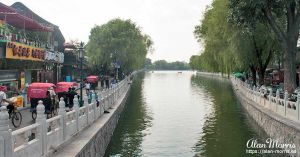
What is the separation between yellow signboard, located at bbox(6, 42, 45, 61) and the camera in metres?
23.2

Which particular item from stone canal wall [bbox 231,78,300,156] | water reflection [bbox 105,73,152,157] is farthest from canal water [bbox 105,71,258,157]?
stone canal wall [bbox 231,78,300,156]

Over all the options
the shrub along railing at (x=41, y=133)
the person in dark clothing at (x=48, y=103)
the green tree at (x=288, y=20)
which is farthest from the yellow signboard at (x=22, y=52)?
the green tree at (x=288, y=20)

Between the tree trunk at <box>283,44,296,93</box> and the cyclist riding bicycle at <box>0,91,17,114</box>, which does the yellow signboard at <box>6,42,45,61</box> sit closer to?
the cyclist riding bicycle at <box>0,91,17,114</box>

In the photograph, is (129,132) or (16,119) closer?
(16,119)

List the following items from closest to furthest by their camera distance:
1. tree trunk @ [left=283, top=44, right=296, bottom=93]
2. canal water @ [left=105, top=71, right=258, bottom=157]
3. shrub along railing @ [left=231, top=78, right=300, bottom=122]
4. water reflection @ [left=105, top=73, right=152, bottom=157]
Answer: shrub along railing @ [left=231, top=78, right=300, bottom=122], canal water @ [left=105, top=71, right=258, bottom=157], water reflection @ [left=105, top=73, right=152, bottom=157], tree trunk @ [left=283, top=44, right=296, bottom=93]

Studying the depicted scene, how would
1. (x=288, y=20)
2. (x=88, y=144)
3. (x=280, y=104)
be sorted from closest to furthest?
(x=88, y=144) < (x=280, y=104) < (x=288, y=20)

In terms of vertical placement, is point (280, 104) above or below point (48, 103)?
below

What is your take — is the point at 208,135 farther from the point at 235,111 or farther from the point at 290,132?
the point at 235,111

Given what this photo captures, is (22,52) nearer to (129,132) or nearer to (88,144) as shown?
(129,132)

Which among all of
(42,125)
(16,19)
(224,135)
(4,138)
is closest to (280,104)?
(224,135)

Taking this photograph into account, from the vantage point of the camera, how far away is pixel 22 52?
999 inches

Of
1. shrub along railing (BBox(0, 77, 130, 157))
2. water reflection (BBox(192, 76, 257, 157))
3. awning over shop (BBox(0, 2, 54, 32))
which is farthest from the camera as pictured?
awning over shop (BBox(0, 2, 54, 32))

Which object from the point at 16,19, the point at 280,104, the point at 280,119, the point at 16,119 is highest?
the point at 16,19

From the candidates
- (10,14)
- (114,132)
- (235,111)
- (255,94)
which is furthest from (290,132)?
(10,14)
